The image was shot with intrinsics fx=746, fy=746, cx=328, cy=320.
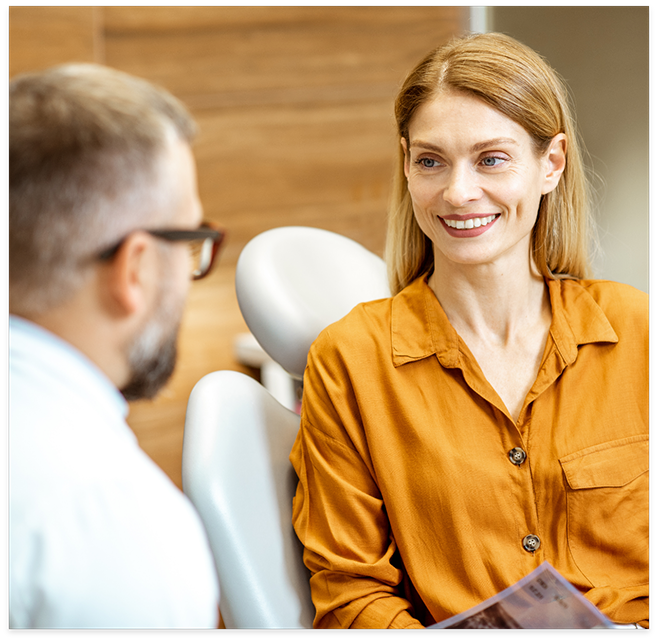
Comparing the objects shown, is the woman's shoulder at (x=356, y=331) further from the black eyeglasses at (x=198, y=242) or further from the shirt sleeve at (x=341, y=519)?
the black eyeglasses at (x=198, y=242)

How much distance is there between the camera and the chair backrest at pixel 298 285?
4.23 ft

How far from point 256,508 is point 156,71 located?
1.75 m

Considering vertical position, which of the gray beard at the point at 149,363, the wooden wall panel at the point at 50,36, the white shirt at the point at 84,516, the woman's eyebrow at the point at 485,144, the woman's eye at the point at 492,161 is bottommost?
the white shirt at the point at 84,516

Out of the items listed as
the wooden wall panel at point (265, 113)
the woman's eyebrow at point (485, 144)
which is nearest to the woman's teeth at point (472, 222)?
the woman's eyebrow at point (485, 144)

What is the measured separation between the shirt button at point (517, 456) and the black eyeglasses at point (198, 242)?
548 mm

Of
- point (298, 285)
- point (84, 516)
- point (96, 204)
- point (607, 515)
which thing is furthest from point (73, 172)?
point (607, 515)

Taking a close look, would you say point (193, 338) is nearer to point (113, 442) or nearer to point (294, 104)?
point (294, 104)

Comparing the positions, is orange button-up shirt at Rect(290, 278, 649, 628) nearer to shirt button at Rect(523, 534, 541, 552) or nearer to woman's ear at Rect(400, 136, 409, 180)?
shirt button at Rect(523, 534, 541, 552)

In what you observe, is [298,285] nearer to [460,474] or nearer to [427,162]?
[427,162]

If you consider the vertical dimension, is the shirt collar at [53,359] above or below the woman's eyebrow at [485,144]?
below

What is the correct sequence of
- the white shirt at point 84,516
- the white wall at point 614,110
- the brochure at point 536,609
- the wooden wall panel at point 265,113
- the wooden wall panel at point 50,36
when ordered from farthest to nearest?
the wooden wall panel at point 265,113, the wooden wall panel at point 50,36, the white wall at point 614,110, the brochure at point 536,609, the white shirt at point 84,516

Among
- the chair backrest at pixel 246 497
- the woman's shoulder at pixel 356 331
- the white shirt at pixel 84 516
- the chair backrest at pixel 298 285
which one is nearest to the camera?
the white shirt at pixel 84 516

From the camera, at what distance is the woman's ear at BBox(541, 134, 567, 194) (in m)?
1.16
